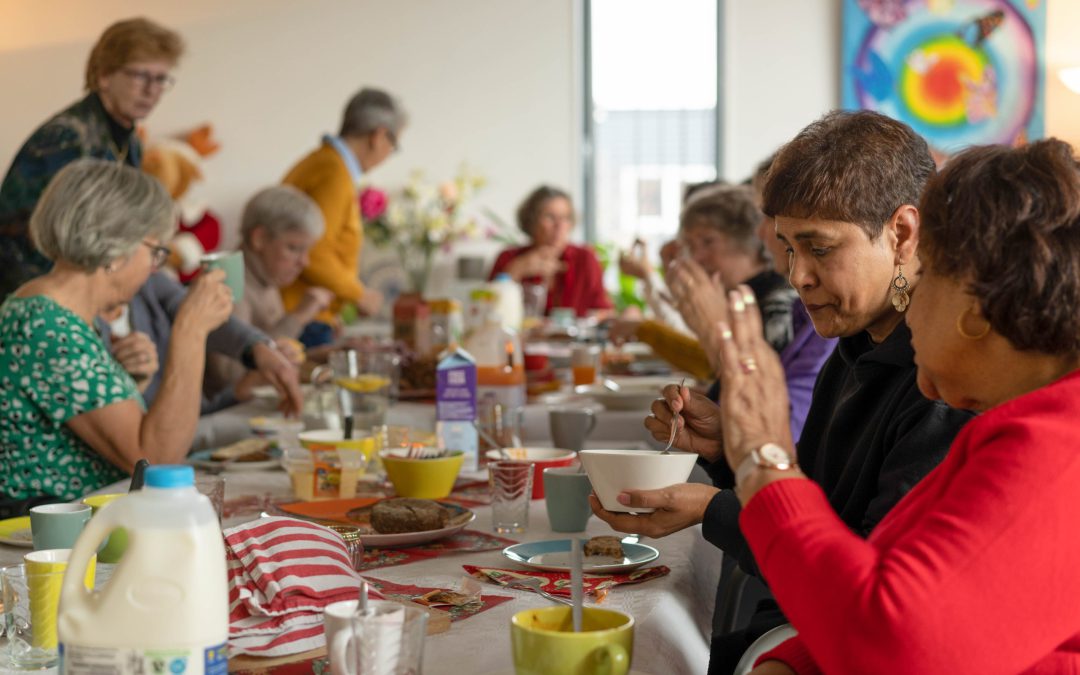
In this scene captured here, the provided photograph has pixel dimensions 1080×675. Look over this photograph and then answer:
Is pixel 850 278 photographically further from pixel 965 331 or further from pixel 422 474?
pixel 422 474

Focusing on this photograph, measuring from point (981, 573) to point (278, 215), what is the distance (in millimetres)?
3419

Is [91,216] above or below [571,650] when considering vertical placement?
above

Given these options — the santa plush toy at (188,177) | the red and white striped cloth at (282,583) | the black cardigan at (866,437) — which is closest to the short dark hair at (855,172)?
the black cardigan at (866,437)

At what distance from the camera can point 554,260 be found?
19.3ft

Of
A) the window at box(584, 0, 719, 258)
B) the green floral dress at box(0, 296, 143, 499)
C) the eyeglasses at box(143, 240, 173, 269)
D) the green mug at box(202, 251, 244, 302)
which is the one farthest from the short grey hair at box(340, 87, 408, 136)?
the green floral dress at box(0, 296, 143, 499)

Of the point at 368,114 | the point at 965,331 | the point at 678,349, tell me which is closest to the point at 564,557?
the point at 965,331

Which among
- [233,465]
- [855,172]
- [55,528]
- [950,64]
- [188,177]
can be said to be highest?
[950,64]

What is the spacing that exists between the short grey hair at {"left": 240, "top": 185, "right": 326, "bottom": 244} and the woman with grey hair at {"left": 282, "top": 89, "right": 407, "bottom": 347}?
667 mm

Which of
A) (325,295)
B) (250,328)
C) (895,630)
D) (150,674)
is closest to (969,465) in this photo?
(895,630)

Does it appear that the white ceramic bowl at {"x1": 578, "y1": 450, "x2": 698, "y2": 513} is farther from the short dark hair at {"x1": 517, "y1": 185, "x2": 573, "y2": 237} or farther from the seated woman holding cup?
the short dark hair at {"x1": 517, "y1": 185, "x2": 573, "y2": 237}

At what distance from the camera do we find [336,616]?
95 cm

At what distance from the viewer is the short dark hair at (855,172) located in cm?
142

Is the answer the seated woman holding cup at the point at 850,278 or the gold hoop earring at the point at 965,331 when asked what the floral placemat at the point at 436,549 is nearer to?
the seated woman holding cup at the point at 850,278

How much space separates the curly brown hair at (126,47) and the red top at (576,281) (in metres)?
2.69
